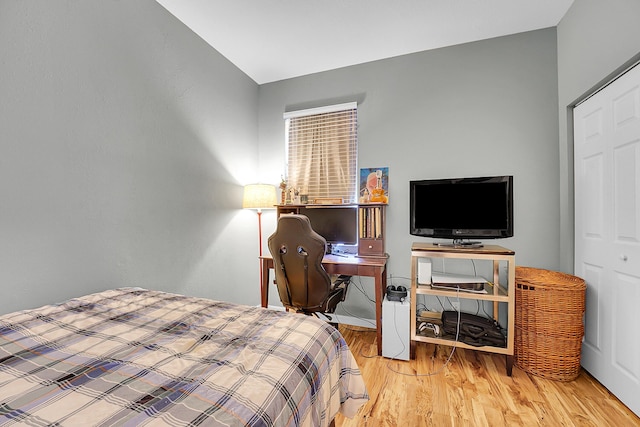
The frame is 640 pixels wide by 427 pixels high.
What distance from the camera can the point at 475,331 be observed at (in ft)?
6.66

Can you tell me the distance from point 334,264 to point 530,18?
2531 millimetres

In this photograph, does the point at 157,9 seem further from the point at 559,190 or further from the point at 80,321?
the point at 559,190

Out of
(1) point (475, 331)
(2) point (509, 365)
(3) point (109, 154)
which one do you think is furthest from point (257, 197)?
(2) point (509, 365)

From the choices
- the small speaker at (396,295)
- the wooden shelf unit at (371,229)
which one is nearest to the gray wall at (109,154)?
the wooden shelf unit at (371,229)

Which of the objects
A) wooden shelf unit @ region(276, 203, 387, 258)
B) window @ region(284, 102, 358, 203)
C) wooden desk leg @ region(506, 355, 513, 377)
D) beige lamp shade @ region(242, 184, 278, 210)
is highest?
window @ region(284, 102, 358, 203)

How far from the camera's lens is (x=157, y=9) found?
2008 millimetres

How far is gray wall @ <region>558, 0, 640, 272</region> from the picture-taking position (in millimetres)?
1529

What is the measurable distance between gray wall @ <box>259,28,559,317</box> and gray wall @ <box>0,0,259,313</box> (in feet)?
4.63

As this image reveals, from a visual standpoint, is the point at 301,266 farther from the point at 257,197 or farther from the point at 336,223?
the point at 257,197

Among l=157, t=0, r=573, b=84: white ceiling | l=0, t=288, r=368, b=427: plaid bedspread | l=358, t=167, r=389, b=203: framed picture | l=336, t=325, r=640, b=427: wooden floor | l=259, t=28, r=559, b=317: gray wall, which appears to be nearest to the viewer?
l=0, t=288, r=368, b=427: plaid bedspread

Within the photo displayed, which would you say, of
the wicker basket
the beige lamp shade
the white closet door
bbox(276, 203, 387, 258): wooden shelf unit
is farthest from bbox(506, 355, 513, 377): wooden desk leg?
the beige lamp shade

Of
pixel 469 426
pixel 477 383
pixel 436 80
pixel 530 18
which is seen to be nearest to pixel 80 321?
pixel 469 426

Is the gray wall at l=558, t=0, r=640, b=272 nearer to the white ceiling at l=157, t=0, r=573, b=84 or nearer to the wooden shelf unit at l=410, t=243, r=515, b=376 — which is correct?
the white ceiling at l=157, t=0, r=573, b=84

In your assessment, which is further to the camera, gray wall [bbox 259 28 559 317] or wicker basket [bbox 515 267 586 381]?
gray wall [bbox 259 28 559 317]
